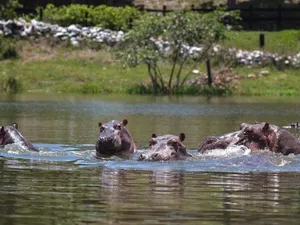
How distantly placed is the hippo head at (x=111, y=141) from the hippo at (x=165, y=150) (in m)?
0.98

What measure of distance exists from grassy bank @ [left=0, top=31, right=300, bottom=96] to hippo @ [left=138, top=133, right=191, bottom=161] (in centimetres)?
2931

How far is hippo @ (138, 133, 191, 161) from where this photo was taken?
13.9m

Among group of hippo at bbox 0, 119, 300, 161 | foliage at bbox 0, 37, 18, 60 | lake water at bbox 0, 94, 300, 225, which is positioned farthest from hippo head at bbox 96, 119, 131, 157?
foliage at bbox 0, 37, 18, 60

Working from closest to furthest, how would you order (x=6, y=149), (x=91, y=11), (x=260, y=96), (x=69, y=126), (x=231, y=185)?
(x=231, y=185) < (x=6, y=149) < (x=69, y=126) < (x=260, y=96) < (x=91, y=11)

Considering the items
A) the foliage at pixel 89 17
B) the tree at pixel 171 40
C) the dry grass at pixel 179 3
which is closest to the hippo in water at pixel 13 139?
the tree at pixel 171 40

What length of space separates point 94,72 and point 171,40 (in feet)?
14.2

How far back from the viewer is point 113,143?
591 inches

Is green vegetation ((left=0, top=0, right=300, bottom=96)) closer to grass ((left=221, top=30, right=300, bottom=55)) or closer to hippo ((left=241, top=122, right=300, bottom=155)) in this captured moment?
grass ((left=221, top=30, right=300, bottom=55))

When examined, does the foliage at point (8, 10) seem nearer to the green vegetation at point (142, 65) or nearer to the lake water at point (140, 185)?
the green vegetation at point (142, 65)

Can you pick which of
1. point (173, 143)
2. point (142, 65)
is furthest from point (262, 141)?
point (142, 65)

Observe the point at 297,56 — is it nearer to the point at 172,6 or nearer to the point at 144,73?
the point at 144,73

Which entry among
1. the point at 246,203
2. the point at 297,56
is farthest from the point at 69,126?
the point at 297,56

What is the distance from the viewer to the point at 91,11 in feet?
184

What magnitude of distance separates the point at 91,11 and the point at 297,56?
41.5ft
